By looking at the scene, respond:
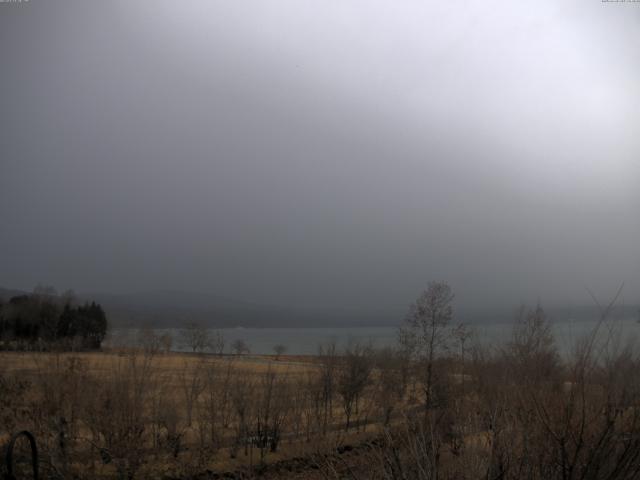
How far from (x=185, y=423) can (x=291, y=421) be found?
244 inches

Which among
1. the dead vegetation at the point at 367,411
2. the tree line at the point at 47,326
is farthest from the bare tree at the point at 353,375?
the tree line at the point at 47,326

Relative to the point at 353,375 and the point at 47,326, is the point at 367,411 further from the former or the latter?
the point at 47,326

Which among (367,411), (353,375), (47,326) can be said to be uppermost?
(47,326)

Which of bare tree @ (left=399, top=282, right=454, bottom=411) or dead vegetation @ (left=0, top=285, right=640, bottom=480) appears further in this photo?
bare tree @ (left=399, top=282, right=454, bottom=411)

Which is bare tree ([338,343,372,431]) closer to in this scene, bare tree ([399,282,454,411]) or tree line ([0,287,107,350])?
bare tree ([399,282,454,411])

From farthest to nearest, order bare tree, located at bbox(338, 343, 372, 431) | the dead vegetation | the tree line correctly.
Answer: bare tree, located at bbox(338, 343, 372, 431), the tree line, the dead vegetation

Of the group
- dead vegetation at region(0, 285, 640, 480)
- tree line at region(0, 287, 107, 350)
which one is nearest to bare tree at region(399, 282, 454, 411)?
dead vegetation at region(0, 285, 640, 480)

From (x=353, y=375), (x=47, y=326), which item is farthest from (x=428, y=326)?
(x=47, y=326)

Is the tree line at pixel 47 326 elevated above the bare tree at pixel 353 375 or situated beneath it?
elevated above

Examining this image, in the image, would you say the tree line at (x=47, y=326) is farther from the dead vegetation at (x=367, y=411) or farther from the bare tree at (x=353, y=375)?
the bare tree at (x=353, y=375)

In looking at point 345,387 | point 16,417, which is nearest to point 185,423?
point 16,417

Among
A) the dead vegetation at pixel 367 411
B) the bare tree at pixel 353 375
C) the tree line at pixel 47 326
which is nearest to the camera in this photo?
the dead vegetation at pixel 367 411

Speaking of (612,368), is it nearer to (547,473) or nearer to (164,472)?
(547,473)

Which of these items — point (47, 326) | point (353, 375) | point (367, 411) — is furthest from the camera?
point (353, 375)
